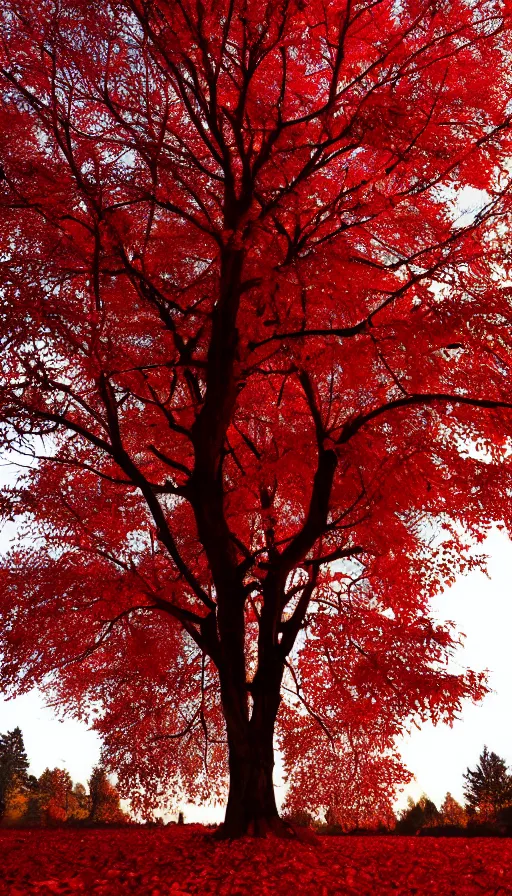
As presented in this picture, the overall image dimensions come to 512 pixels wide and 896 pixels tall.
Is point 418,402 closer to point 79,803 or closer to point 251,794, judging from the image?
point 251,794

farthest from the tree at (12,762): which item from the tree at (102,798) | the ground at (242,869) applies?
the ground at (242,869)

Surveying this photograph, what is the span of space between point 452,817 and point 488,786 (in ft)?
27.6

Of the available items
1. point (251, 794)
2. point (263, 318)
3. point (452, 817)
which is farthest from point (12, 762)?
point (263, 318)

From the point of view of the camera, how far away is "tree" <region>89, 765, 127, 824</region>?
29078 mm

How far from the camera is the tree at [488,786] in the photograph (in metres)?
29.5

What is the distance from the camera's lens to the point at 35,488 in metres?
10.9

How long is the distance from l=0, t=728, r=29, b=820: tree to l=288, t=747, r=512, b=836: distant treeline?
888 inches

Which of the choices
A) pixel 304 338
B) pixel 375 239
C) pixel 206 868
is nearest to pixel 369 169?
pixel 375 239

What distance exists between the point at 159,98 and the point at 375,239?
331cm

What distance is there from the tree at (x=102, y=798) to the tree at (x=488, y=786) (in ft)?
51.9

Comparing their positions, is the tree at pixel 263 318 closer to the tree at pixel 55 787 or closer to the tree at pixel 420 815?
the tree at pixel 420 815

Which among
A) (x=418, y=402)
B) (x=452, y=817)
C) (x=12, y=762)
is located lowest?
(x=452, y=817)

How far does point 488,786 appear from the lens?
3484cm

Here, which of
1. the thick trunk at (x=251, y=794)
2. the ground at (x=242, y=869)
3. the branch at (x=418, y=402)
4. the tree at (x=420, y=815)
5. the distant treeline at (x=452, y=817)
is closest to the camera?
the ground at (x=242, y=869)
